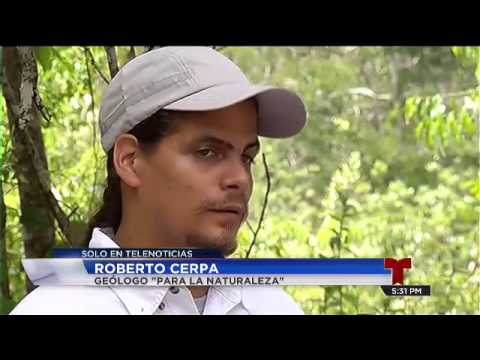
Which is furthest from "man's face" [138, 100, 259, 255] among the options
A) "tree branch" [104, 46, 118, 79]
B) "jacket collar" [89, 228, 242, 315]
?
"tree branch" [104, 46, 118, 79]

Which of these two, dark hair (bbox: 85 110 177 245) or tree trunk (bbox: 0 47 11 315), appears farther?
tree trunk (bbox: 0 47 11 315)

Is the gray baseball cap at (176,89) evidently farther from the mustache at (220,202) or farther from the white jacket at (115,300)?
the white jacket at (115,300)

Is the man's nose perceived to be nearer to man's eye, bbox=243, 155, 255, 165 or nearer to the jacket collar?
man's eye, bbox=243, 155, 255, 165

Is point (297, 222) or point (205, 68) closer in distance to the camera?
point (205, 68)

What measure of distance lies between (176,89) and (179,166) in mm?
174

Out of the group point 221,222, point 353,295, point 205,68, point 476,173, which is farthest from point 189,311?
point 476,173

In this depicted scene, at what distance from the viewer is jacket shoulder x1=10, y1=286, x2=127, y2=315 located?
2211mm

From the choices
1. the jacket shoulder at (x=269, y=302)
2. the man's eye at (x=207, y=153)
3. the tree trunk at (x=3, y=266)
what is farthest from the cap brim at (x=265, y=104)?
the tree trunk at (x=3, y=266)

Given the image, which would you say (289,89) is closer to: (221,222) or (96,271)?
(221,222)

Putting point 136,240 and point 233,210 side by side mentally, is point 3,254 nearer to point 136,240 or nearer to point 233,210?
point 136,240

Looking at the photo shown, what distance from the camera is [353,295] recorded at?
2.30 meters

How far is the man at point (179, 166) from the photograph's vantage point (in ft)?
7.00

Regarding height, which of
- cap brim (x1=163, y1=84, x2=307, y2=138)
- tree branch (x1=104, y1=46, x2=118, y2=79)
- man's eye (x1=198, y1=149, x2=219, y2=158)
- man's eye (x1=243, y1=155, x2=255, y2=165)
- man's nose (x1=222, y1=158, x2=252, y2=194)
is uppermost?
tree branch (x1=104, y1=46, x2=118, y2=79)
